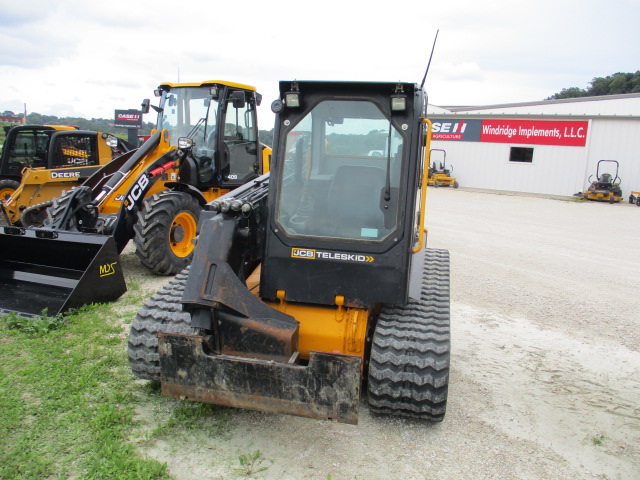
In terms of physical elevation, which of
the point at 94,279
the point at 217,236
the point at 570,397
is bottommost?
the point at 570,397

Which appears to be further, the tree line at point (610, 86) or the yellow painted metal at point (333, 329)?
the tree line at point (610, 86)

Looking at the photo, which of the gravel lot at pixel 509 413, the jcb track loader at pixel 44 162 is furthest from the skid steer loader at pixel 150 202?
the gravel lot at pixel 509 413

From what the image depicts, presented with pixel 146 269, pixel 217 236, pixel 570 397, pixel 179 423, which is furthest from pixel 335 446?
pixel 146 269

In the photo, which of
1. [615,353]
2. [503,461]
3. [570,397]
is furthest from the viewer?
[615,353]

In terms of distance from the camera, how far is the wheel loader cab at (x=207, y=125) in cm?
823

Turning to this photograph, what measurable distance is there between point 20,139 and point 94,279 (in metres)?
8.06

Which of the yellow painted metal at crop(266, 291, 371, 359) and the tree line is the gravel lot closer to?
the yellow painted metal at crop(266, 291, 371, 359)

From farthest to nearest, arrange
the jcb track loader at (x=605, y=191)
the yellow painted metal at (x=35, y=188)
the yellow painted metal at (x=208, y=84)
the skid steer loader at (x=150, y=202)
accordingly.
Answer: the jcb track loader at (x=605, y=191) < the yellow painted metal at (x=35, y=188) < the yellow painted metal at (x=208, y=84) < the skid steer loader at (x=150, y=202)

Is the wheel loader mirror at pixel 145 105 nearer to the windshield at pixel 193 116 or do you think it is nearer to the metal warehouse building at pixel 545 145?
the windshield at pixel 193 116

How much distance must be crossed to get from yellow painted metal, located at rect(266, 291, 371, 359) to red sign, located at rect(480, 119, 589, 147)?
21.3m

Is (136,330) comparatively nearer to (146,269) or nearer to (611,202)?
(146,269)

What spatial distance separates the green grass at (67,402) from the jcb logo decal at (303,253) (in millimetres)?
1545

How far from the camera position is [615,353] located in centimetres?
541

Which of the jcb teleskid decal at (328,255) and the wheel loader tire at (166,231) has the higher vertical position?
the jcb teleskid decal at (328,255)
